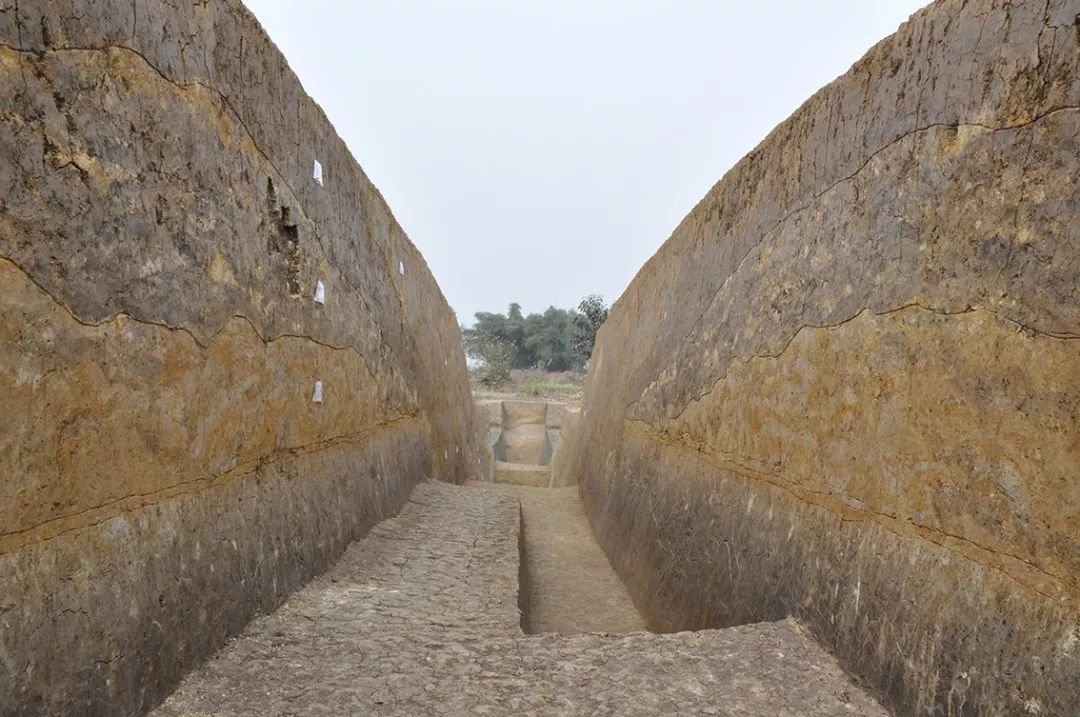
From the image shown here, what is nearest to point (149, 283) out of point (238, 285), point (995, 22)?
point (238, 285)

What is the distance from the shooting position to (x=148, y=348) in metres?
2.00

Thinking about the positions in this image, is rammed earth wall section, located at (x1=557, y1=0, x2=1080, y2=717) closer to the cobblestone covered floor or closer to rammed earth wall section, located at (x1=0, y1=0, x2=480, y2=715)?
the cobblestone covered floor

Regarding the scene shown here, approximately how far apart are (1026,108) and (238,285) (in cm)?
263

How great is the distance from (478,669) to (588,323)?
107 feet

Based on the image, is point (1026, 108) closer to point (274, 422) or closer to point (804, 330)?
point (804, 330)

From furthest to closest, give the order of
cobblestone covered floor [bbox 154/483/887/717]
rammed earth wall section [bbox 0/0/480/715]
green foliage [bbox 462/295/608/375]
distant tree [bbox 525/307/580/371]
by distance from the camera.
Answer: distant tree [bbox 525/307/580/371] < green foliage [bbox 462/295/608/375] < cobblestone covered floor [bbox 154/483/887/717] < rammed earth wall section [bbox 0/0/480/715]

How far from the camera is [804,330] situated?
2.84 metres

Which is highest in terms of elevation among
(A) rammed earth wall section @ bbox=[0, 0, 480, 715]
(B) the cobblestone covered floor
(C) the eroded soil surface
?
(A) rammed earth wall section @ bbox=[0, 0, 480, 715]

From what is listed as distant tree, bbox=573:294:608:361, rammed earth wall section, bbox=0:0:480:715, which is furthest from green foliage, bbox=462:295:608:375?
rammed earth wall section, bbox=0:0:480:715

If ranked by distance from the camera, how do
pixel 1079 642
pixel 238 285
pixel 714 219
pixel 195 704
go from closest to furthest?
pixel 1079 642, pixel 195 704, pixel 238 285, pixel 714 219

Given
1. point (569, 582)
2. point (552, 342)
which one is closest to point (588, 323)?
point (552, 342)

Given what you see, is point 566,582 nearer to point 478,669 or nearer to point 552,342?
A: point 478,669

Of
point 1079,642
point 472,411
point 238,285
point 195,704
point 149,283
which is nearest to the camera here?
point 1079,642

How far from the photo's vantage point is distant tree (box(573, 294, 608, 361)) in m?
33.1
